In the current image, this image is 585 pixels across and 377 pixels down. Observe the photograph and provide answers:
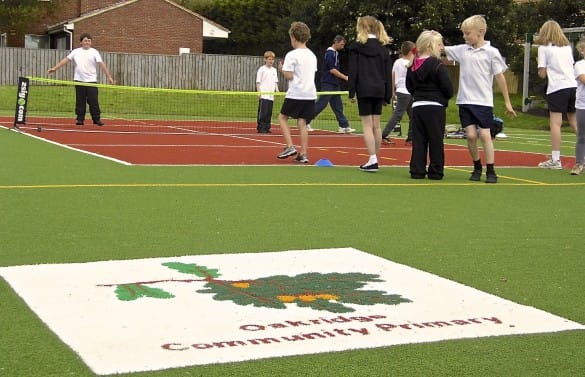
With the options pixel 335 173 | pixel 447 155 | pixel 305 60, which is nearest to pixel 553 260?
pixel 335 173

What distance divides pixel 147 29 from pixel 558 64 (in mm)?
45456

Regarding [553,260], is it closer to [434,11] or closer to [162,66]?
[162,66]

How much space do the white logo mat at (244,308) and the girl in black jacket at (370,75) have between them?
6.74 meters

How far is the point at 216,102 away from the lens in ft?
121

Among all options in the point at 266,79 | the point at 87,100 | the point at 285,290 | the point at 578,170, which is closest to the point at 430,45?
the point at 578,170

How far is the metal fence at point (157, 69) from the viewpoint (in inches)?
1667

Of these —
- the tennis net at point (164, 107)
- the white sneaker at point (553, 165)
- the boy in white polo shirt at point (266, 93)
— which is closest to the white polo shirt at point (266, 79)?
the boy in white polo shirt at point (266, 93)

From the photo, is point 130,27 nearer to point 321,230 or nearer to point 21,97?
point 21,97

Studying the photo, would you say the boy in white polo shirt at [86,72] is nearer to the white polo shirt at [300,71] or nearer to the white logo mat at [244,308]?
the white polo shirt at [300,71]

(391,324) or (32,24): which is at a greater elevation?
(32,24)

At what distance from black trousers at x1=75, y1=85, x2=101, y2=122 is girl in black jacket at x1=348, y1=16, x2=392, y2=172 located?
10.3 m

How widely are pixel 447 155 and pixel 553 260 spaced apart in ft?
33.9

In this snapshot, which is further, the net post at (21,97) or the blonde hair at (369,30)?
the net post at (21,97)

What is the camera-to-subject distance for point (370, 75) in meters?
13.4
